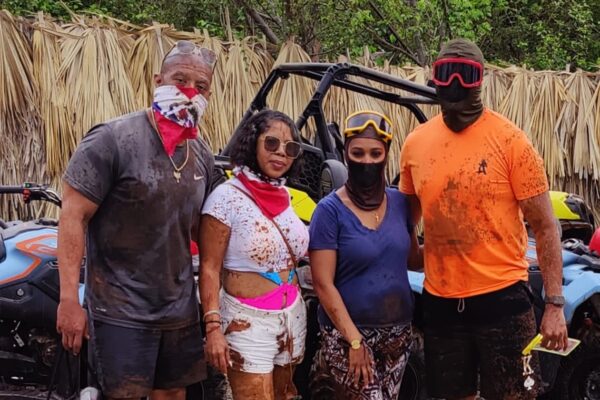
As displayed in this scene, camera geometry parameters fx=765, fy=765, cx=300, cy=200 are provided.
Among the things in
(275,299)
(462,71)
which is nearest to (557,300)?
(462,71)

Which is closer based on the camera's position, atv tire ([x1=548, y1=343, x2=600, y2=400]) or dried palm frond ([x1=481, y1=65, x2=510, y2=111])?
atv tire ([x1=548, y1=343, x2=600, y2=400])

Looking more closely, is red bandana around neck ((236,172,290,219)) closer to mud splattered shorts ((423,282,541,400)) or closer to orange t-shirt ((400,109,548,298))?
orange t-shirt ((400,109,548,298))

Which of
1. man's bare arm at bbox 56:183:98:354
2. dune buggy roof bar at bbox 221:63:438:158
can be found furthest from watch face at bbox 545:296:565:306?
dune buggy roof bar at bbox 221:63:438:158

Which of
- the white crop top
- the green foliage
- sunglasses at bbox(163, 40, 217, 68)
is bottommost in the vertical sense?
the white crop top

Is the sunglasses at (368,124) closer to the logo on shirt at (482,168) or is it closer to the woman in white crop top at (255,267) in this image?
the woman in white crop top at (255,267)

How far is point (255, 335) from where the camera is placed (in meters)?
3.30

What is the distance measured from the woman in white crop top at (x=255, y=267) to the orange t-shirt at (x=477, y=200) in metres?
0.63

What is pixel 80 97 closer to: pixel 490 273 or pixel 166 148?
pixel 166 148

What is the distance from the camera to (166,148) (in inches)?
126

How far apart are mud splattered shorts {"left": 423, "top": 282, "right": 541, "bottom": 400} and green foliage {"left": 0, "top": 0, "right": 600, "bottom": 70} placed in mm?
6791

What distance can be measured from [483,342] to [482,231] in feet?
1.71

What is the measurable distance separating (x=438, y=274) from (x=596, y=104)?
6.80 m

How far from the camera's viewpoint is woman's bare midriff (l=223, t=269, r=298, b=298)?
3342 millimetres

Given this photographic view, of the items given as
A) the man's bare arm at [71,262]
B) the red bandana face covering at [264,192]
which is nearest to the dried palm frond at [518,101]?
the red bandana face covering at [264,192]
